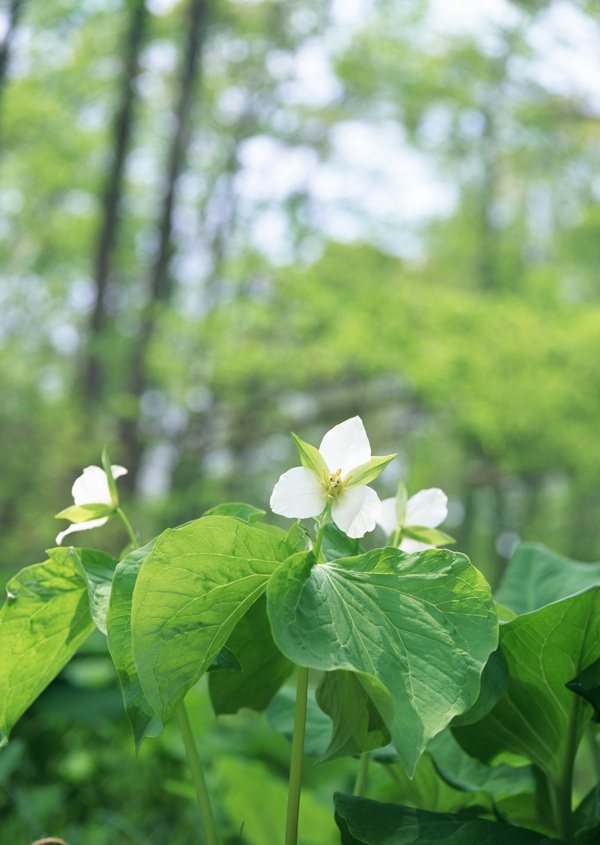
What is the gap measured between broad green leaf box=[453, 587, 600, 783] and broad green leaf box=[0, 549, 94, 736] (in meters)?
0.29

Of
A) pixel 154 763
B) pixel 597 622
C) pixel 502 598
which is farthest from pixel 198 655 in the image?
pixel 154 763

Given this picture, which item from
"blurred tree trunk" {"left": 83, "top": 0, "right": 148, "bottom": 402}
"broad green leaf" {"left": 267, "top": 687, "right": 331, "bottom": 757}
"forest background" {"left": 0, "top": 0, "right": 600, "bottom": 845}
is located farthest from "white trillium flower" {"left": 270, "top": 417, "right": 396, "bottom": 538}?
"blurred tree trunk" {"left": 83, "top": 0, "right": 148, "bottom": 402}

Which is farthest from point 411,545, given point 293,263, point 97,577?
point 293,263

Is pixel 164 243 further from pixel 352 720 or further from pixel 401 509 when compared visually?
pixel 352 720

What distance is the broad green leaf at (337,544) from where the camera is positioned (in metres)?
0.54

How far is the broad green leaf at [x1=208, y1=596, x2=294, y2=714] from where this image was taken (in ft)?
1.73

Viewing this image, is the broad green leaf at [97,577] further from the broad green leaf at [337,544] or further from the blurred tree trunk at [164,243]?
the blurred tree trunk at [164,243]

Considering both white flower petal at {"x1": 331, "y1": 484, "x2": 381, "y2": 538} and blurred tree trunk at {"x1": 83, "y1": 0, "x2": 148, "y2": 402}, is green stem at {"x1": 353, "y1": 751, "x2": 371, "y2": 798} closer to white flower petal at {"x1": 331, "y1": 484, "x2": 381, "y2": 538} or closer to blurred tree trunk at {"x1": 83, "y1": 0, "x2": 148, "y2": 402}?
white flower petal at {"x1": 331, "y1": 484, "x2": 381, "y2": 538}

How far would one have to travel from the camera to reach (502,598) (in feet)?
2.29

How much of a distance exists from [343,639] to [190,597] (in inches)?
3.4

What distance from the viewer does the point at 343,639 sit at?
0.39 meters

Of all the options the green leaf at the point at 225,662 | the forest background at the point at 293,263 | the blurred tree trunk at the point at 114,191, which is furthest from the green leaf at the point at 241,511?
the blurred tree trunk at the point at 114,191

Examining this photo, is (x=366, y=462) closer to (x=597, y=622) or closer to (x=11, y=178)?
(x=597, y=622)

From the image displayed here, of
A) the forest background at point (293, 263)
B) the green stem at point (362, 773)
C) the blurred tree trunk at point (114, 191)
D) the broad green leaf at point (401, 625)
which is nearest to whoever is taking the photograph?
the broad green leaf at point (401, 625)
